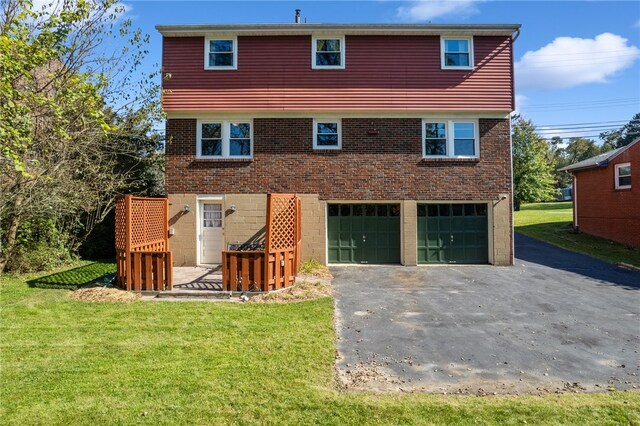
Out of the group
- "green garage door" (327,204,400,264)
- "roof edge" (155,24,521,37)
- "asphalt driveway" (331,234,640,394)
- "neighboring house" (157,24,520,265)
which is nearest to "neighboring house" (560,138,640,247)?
"asphalt driveway" (331,234,640,394)

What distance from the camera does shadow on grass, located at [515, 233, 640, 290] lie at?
11.2 metres

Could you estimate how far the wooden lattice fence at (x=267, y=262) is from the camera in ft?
29.5

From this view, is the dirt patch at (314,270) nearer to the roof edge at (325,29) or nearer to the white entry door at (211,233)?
the white entry door at (211,233)

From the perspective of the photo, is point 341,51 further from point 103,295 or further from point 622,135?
point 622,135

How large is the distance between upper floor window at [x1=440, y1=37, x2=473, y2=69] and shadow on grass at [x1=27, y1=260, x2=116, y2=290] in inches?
510

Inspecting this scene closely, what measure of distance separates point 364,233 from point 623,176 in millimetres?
13529

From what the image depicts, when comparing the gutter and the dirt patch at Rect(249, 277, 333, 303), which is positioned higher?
the gutter

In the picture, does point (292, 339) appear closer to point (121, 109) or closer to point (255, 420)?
point (255, 420)

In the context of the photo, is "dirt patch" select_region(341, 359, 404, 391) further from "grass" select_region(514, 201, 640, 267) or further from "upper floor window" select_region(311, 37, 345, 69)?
"grass" select_region(514, 201, 640, 267)

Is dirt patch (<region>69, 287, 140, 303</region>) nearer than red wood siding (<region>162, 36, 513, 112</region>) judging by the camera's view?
Yes

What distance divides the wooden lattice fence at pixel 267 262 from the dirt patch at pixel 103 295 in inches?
84.1

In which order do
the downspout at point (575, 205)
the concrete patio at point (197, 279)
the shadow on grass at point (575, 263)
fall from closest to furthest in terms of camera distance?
the concrete patio at point (197, 279), the shadow on grass at point (575, 263), the downspout at point (575, 205)

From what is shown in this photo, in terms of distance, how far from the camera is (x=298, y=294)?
8812mm

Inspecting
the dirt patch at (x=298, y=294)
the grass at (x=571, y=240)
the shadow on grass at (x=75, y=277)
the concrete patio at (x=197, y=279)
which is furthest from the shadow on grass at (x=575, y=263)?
the shadow on grass at (x=75, y=277)
